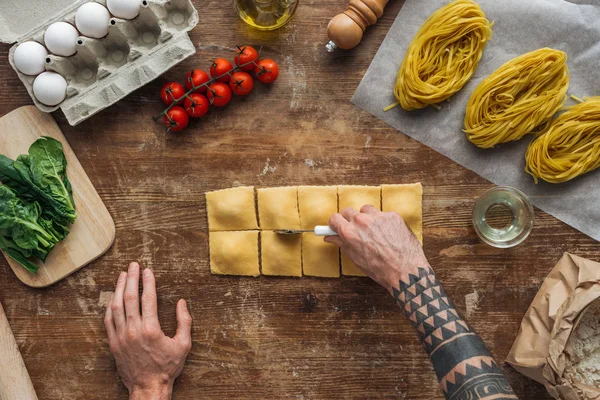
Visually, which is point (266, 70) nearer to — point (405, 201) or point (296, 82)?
point (296, 82)

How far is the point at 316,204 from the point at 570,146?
159 centimetres

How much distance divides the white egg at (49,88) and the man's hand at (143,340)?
1.12m

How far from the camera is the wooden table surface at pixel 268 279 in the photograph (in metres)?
3.35

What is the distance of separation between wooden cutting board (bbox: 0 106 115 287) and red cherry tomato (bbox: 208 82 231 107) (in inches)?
37.6

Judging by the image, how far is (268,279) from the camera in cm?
338

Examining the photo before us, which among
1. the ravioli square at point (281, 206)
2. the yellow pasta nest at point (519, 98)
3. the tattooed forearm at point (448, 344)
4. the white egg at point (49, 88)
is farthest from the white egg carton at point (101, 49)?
the tattooed forearm at point (448, 344)

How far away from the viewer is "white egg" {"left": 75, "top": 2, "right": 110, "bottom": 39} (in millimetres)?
3049

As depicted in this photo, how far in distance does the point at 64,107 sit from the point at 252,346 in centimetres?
189

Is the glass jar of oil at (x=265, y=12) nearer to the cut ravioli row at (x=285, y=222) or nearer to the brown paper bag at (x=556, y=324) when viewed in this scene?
the cut ravioli row at (x=285, y=222)

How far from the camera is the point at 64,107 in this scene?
126 inches

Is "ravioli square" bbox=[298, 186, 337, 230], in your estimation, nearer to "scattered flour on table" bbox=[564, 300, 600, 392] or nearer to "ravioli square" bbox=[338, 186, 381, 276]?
"ravioli square" bbox=[338, 186, 381, 276]

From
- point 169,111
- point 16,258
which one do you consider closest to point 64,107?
point 169,111

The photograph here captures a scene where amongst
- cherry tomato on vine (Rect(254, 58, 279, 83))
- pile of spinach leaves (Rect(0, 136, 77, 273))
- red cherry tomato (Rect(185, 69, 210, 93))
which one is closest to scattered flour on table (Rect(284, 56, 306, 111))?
cherry tomato on vine (Rect(254, 58, 279, 83))

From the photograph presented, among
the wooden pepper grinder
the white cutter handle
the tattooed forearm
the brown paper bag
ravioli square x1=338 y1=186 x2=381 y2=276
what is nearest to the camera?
the tattooed forearm
